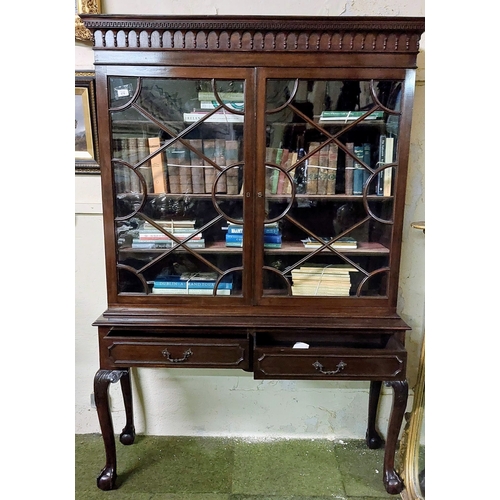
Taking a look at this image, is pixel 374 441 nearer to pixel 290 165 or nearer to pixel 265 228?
pixel 265 228

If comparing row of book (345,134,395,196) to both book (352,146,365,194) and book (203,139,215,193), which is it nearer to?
book (352,146,365,194)

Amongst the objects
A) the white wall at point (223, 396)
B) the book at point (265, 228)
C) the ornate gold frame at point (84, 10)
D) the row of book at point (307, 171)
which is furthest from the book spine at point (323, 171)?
the ornate gold frame at point (84, 10)

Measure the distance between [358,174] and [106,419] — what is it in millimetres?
1399

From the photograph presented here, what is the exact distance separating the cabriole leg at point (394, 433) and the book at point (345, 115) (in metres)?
1.02

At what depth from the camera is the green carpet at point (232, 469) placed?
4.84 feet

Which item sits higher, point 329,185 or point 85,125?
point 85,125

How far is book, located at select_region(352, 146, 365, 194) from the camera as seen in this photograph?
137cm

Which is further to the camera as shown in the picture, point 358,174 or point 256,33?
point 358,174

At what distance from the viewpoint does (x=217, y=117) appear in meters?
1.35

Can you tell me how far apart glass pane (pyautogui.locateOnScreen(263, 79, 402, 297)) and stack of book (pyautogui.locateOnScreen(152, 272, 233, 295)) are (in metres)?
0.18

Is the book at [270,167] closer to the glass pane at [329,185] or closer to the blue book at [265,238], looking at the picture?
the glass pane at [329,185]

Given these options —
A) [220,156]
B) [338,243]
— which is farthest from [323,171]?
[220,156]

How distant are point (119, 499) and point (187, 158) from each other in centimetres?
141

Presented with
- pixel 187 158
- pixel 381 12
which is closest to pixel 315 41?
pixel 381 12
